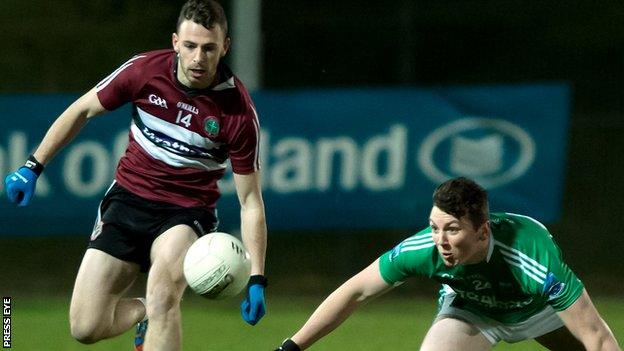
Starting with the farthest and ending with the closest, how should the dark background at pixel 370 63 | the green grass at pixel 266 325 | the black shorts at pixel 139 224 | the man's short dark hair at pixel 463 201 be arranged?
the dark background at pixel 370 63, the green grass at pixel 266 325, the black shorts at pixel 139 224, the man's short dark hair at pixel 463 201

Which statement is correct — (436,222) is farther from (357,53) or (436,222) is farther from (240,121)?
(357,53)

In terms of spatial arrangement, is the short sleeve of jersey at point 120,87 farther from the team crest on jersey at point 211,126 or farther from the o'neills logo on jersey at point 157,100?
the team crest on jersey at point 211,126

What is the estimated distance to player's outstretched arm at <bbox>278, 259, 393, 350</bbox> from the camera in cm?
623

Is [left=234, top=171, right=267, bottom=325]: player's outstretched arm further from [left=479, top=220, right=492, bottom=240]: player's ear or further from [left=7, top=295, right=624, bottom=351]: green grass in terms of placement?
[left=7, top=295, right=624, bottom=351]: green grass

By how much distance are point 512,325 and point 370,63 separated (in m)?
5.65

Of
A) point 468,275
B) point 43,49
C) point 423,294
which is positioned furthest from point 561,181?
point 468,275

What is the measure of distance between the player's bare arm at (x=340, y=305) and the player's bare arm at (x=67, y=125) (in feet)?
5.54

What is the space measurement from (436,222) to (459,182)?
235 millimetres

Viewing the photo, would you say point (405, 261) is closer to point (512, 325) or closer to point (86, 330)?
point (512, 325)

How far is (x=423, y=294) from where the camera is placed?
11.8m

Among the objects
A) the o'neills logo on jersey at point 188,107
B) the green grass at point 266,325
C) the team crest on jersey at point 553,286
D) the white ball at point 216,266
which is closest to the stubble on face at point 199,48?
the o'neills logo on jersey at point 188,107

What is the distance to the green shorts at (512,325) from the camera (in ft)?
22.3

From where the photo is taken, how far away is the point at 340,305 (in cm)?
632

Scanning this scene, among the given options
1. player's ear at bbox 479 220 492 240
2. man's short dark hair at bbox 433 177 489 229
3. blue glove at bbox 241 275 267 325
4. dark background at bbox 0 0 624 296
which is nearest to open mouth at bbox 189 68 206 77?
Result: blue glove at bbox 241 275 267 325
